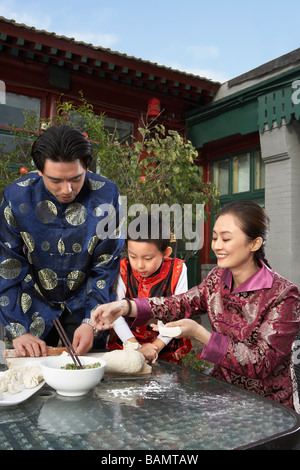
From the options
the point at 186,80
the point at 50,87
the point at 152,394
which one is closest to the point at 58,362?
the point at 152,394

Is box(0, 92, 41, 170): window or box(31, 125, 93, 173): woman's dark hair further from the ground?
box(0, 92, 41, 170): window

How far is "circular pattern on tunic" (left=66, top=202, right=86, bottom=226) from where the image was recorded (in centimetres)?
218

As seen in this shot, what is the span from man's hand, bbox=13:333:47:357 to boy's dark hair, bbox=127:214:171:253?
2.99 ft

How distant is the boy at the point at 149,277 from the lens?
8.14 feet

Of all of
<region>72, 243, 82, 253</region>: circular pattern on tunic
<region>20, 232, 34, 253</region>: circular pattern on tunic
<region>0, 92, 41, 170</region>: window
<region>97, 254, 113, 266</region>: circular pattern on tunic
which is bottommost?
<region>97, 254, 113, 266</region>: circular pattern on tunic

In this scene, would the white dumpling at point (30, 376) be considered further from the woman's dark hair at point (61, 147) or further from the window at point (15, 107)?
the window at point (15, 107)

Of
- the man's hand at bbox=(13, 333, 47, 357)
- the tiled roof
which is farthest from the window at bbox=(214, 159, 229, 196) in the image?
the man's hand at bbox=(13, 333, 47, 357)

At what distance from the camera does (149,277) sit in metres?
2.63

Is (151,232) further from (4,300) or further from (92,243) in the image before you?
(4,300)

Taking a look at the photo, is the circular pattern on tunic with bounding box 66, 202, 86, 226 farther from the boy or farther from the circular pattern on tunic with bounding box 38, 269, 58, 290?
the boy

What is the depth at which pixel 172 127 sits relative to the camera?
7.80 metres

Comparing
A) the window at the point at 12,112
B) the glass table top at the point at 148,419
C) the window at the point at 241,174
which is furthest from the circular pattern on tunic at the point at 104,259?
the window at the point at 241,174

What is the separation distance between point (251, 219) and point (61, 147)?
88 centimetres
